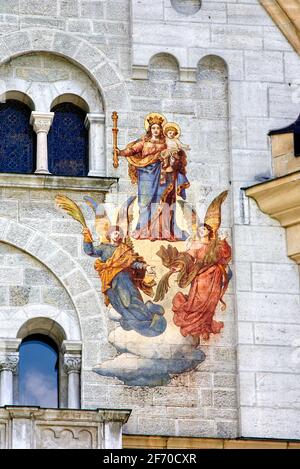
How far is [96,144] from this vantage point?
2617 cm

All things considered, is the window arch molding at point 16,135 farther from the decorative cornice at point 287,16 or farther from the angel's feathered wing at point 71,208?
the decorative cornice at point 287,16

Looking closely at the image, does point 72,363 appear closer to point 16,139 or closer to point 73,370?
point 73,370

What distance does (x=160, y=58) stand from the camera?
26594 mm

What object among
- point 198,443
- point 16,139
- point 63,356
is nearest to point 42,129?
point 16,139

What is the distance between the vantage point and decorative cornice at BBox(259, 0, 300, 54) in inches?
1054

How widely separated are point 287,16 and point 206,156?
1921 mm

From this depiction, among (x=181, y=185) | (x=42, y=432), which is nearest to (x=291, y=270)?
(x=181, y=185)

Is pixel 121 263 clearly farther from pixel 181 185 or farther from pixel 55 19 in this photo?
pixel 55 19

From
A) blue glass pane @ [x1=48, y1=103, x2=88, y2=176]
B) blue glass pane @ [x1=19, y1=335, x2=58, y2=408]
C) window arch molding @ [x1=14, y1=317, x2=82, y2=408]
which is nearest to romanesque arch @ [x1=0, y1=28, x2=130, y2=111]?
blue glass pane @ [x1=48, y1=103, x2=88, y2=176]

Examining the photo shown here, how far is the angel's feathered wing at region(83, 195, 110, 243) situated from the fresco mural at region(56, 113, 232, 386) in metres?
0.01

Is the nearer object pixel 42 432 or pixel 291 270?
pixel 42 432

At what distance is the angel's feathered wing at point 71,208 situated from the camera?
25734 millimetres

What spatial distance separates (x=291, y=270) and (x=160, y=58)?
2.84m
